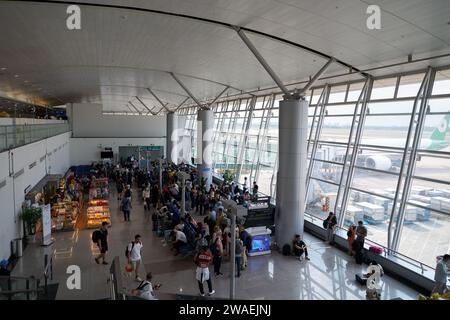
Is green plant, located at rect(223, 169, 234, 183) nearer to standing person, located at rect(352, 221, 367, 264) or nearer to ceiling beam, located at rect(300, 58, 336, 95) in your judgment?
ceiling beam, located at rect(300, 58, 336, 95)

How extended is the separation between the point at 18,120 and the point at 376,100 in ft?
53.9

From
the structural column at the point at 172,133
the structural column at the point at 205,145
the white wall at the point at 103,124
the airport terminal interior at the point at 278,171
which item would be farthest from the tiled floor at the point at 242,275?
the white wall at the point at 103,124

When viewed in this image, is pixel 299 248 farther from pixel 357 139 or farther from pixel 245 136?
pixel 245 136

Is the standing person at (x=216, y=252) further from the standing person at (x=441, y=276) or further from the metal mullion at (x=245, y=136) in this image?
the metal mullion at (x=245, y=136)

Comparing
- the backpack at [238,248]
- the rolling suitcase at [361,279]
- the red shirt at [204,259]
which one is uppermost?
the red shirt at [204,259]

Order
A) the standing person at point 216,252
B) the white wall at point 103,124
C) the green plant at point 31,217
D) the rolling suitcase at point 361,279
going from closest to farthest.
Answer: the rolling suitcase at point 361,279
the standing person at point 216,252
the green plant at point 31,217
the white wall at point 103,124

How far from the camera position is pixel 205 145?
22031 mm

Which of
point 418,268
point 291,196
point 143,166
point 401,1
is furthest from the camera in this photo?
point 143,166

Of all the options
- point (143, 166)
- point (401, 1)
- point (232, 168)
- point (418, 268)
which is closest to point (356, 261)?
point (418, 268)

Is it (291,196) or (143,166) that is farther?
(143,166)

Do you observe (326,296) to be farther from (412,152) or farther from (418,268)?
(412,152)

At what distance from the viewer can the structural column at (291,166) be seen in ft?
39.2

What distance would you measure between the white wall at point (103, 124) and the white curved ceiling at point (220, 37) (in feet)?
55.2

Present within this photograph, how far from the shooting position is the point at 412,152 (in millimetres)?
11148
